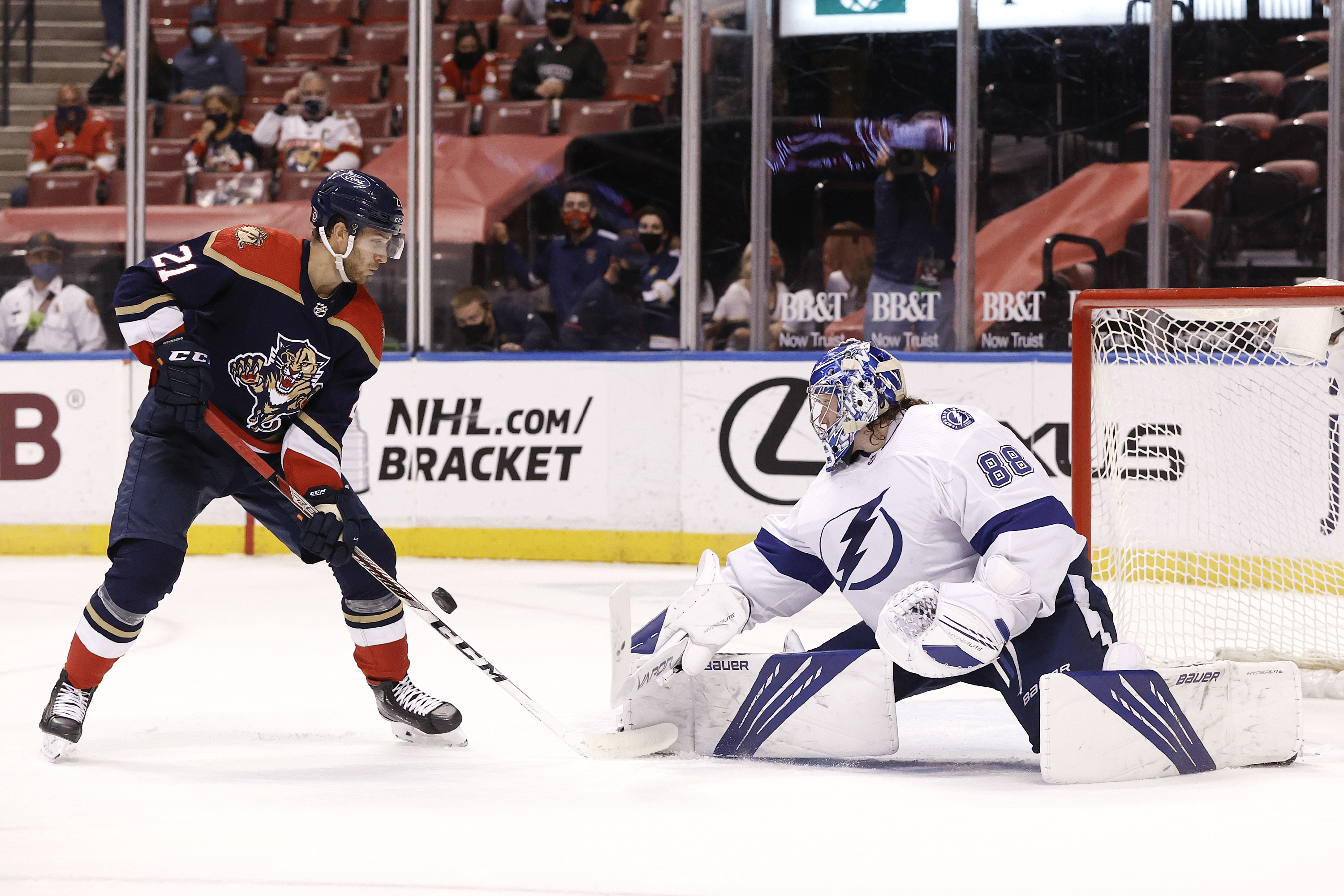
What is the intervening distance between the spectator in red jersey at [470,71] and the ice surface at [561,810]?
396 cm

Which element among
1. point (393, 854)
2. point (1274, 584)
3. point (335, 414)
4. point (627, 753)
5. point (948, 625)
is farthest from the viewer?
point (1274, 584)

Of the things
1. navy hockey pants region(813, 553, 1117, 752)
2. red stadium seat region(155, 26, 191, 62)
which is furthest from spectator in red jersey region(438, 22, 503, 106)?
navy hockey pants region(813, 553, 1117, 752)

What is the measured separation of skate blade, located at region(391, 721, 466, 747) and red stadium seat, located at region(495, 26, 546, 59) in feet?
16.0

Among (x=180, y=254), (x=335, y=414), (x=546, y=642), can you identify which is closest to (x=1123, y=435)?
(x=546, y=642)

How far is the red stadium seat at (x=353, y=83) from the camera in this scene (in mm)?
7191

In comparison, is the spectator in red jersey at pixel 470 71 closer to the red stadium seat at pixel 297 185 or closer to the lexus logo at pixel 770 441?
the red stadium seat at pixel 297 185

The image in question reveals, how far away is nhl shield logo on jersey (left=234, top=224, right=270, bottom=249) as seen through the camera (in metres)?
2.89

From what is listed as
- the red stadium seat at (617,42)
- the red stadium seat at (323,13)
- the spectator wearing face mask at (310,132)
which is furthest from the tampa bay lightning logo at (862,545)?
the red stadium seat at (323,13)

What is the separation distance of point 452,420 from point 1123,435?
3157 millimetres

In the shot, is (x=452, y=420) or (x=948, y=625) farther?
(x=452, y=420)

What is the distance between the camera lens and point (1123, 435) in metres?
4.36

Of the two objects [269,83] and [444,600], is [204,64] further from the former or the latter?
[444,600]

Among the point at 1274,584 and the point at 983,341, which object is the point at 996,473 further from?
the point at 983,341

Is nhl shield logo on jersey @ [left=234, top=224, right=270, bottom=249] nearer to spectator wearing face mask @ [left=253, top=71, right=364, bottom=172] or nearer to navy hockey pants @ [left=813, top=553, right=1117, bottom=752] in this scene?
navy hockey pants @ [left=813, top=553, right=1117, bottom=752]
